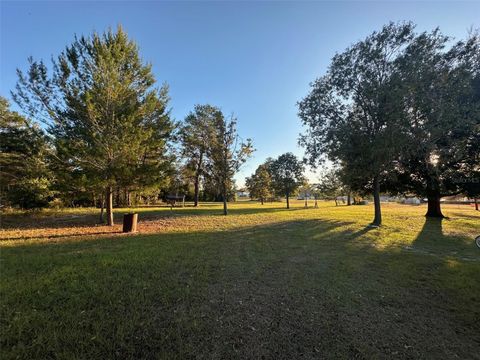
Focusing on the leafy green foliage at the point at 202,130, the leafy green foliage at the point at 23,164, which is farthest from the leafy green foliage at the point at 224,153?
the leafy green foliage at the point at 23,164

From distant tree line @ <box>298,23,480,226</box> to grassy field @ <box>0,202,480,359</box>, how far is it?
604cm

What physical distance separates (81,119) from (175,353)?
38.0ft

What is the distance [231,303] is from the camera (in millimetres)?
4035

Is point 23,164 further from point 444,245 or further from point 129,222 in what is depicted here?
point 444,245

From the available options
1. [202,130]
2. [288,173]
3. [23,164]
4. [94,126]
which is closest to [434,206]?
[288,173]

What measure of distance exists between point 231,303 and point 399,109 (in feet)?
39.7

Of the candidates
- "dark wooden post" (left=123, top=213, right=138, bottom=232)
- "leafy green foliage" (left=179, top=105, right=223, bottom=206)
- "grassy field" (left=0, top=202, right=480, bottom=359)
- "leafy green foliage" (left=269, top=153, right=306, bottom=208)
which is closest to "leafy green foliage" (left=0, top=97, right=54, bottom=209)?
"dark wooden post" (left=123, top=213, right=138, bottom=232)

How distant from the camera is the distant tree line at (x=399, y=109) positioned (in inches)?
432

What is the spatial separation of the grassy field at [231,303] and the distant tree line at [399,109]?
6.04 m

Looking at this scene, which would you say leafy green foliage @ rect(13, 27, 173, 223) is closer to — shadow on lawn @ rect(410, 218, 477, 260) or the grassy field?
the grassy field

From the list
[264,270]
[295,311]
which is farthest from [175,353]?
[264,270]

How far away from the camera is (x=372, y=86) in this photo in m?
12.3

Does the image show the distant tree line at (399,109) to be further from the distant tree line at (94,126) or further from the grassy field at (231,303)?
the distant tree line at (94,126)

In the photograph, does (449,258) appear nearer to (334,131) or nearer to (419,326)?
(419,326)
